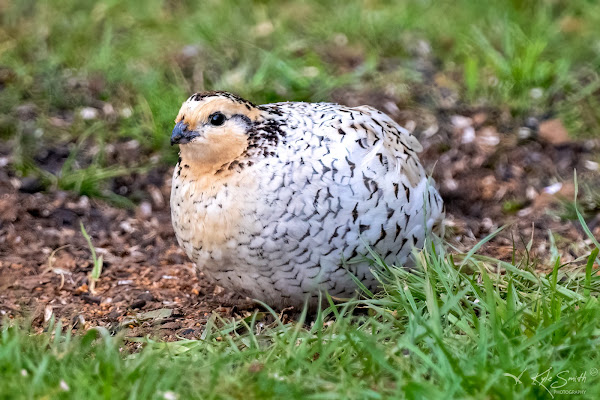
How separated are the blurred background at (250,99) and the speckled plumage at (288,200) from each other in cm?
61

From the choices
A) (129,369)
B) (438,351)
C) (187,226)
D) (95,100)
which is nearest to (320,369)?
(438,351)

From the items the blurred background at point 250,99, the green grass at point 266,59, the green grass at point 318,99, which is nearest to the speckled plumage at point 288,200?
the green grass at point 318,99

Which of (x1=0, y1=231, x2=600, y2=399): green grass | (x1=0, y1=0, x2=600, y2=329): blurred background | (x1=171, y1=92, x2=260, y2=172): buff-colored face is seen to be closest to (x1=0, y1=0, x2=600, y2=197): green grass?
(x1=0, y1=0, x2=600, y2=329): blurred background

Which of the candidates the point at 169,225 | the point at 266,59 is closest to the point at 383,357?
Answer: the point at 169,225

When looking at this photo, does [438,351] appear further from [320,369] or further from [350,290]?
[350,290]

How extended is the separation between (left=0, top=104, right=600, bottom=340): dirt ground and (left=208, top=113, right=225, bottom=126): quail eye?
91cm

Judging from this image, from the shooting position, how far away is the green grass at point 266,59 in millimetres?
6371

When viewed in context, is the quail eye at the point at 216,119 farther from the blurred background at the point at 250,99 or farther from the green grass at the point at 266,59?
the green grass at the point at 266,59

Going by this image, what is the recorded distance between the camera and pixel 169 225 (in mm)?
5703

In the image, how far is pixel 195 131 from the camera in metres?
4.15

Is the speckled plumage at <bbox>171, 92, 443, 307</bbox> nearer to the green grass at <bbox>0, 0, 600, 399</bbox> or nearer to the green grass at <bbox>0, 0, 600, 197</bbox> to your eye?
the green grass at <bbox>0, 0, 600, 399</bbox>

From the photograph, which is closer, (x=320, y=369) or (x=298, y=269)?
(x=320, y=369)

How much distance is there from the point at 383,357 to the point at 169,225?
2662 mm

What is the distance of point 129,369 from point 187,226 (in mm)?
1117
